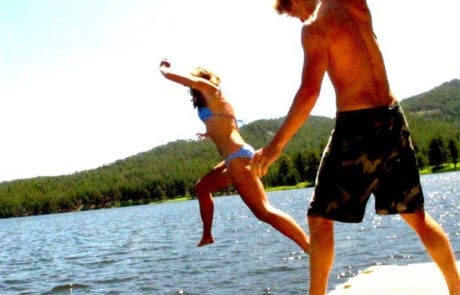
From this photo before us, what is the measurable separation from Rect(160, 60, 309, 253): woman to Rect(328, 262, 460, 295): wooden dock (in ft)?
3.45

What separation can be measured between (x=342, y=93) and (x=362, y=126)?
286 mm

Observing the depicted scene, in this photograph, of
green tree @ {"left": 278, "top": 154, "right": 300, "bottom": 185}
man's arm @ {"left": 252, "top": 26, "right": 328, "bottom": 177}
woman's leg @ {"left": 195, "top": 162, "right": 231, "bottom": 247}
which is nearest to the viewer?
man's arm @ {"left": 252, "top": 26, "right": 328, "bottom": 177}

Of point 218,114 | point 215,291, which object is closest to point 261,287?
point 215,291

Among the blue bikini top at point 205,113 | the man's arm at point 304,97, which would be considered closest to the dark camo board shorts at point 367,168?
the man's arm at point 304,97

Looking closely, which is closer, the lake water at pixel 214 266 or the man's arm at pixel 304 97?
the man's arm at pixel 304 97

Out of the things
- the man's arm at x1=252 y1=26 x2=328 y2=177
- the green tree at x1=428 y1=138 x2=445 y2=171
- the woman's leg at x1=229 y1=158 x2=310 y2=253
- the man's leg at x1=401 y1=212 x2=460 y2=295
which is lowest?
the man's leg at x1=401 y1=212 x2=460 y2=295

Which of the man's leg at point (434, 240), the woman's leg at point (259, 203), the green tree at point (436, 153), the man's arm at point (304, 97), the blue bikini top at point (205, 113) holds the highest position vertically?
the green tree at point (436, 153)

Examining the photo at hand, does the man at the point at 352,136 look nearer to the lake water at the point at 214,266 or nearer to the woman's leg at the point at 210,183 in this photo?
the woman's leg at the point at 210,183

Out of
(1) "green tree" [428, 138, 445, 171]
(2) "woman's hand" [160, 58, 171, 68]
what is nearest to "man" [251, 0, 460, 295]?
(2) "woman's hand" [160, 58, 171, 68]

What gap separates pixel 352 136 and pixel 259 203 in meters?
2.36

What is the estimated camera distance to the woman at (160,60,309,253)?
645 cm

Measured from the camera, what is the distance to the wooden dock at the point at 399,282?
640cm

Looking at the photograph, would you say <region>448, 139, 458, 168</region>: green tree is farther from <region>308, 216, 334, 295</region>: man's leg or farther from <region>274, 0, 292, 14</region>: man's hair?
<region>308, 216, 334, 295</region>: man's leg

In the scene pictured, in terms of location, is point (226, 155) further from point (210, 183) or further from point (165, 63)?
point (165, 63)
